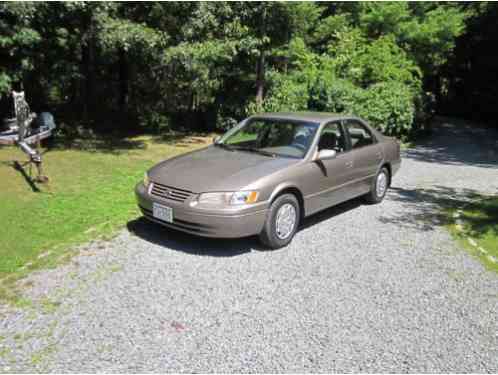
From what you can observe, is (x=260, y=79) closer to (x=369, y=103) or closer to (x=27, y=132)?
(x=369, y=103)

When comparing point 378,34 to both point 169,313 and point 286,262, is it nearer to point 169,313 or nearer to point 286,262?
point 286,262

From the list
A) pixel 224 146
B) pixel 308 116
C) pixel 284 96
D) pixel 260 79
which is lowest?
pixel 224 146

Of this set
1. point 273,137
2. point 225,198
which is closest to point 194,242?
point 225,198

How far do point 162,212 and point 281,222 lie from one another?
1.41 meters

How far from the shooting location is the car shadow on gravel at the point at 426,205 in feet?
23.2

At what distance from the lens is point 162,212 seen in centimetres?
546

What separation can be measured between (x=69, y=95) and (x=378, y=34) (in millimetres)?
14113

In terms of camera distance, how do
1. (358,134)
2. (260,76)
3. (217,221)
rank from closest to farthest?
(217,221), (358,134), (260,76)

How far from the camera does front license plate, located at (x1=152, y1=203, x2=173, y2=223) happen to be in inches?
212

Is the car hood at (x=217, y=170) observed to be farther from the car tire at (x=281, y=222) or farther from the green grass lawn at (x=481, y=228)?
the green grass lawn at (x=481, y=228)

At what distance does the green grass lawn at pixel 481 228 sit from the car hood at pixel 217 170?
2.58 metres

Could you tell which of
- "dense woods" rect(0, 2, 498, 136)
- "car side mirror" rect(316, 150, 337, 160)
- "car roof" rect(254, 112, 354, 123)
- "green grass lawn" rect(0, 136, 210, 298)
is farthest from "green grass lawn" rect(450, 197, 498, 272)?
"dense woods" rect(0, 2, 498, 136)

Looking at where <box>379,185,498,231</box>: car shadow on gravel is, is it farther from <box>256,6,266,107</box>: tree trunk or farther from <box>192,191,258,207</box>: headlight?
<box>256,6,266,107</box>: tree trunk

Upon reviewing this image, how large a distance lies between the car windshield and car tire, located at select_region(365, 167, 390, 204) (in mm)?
1855
